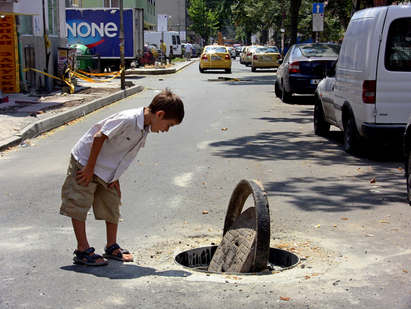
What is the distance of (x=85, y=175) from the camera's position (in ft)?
13.4

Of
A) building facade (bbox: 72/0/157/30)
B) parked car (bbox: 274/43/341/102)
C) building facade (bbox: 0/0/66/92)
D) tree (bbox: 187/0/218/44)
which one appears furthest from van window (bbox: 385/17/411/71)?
tree (bbox: 187/0/218/44)

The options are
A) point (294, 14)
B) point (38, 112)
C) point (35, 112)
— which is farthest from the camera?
point (294, 14)

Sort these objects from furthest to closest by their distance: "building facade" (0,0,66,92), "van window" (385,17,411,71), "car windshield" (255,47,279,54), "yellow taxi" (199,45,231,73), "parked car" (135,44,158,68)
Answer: "parked car" (135,44,158,68)
"car windshield" (255,47,279,54)
"yellow taxi" (199,45,231,73)
"building facade" (0,0,66,92)
"van window" (385,17,411,71)

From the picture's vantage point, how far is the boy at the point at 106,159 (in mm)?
4000

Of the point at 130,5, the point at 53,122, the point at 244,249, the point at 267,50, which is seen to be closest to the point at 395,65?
the point at 244,249

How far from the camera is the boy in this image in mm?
4000

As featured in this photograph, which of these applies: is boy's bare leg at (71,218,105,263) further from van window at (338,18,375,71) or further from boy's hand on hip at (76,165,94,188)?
van window at (338,18,375,71)

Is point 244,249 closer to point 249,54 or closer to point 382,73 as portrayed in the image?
point 382,73

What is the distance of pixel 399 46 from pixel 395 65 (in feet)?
0.88

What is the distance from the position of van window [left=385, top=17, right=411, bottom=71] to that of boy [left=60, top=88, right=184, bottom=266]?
468 centimetres

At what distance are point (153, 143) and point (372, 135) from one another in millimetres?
→ 3956

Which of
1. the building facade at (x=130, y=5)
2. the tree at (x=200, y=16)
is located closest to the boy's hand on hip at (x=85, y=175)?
the building facade at (x=130, y=5)

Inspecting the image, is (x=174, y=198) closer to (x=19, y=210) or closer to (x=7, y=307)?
(x=19, y=210)

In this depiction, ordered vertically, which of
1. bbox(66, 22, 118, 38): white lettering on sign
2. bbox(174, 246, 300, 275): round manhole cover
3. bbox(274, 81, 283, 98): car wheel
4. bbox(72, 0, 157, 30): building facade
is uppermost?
bbox(72, 0, 157, 30): building facade
